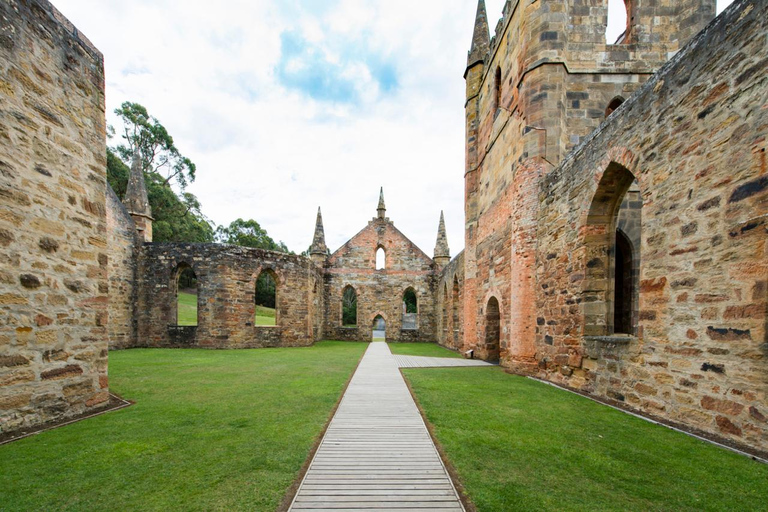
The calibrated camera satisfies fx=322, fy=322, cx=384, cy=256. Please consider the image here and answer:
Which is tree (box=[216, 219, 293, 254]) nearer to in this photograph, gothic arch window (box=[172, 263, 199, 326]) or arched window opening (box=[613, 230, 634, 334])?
gothic arch window (box=[172, 263, 199, 326])

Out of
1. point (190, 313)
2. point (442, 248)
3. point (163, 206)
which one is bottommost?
point (190, 313)

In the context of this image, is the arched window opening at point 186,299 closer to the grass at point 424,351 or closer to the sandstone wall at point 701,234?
the grass at point 424,351

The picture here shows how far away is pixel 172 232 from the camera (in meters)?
30.8

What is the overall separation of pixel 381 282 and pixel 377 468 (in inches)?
749

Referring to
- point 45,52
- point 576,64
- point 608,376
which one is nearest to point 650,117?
point 608,376

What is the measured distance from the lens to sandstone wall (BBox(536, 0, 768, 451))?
3.57 meters

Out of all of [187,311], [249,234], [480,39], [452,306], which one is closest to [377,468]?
[452,306]

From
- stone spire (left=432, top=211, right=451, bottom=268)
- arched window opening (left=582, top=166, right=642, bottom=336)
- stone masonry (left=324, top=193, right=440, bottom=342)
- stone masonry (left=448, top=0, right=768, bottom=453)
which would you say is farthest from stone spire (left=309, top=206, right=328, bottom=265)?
arched window opening (left=582, top=166, right=642, bottom=336)

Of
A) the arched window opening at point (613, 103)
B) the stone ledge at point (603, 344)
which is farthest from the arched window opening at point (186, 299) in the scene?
the arched window opening at point (613, 103)

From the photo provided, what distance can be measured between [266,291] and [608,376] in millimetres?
38834

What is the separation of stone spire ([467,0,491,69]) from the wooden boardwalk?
14.6 meters

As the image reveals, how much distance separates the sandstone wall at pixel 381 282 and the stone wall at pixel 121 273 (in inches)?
414

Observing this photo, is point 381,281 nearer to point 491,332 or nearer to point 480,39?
point 491,332

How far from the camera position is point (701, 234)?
13.6 ft
